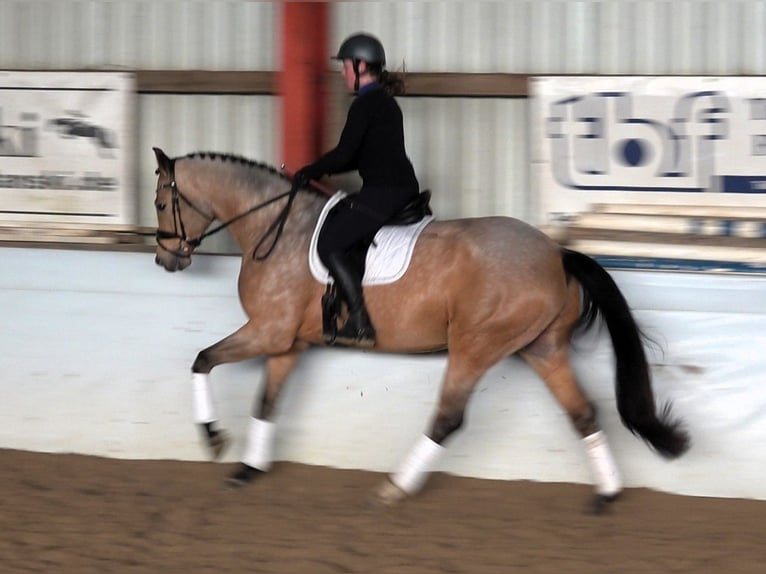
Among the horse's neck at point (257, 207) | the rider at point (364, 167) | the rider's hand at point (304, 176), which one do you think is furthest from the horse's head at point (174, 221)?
the rider at point (364, 167)

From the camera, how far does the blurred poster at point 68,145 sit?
761 cm

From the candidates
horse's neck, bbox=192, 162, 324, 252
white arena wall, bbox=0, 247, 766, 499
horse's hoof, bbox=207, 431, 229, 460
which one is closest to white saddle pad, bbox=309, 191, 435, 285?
horse's neck, bbox=192, 162, 324, 252

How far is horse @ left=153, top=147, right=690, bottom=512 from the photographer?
5832 mm

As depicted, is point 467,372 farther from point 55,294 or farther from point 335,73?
point 55,294

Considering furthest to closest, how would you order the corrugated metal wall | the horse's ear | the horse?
1. the corrugated metal wall
2. the horse's ear
3. the horse

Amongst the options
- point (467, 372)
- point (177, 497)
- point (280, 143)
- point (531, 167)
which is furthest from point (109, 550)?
point (531, 167)

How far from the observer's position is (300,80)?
6863 mm

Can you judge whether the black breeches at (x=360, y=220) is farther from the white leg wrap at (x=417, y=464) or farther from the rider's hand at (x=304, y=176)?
the white leg wrap at (x=417, y=464)

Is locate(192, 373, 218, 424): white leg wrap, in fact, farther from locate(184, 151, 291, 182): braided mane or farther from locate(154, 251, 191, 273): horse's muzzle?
locate(184, 151, 291, 182): braided mane

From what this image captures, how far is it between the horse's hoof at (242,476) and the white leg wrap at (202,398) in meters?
0.35

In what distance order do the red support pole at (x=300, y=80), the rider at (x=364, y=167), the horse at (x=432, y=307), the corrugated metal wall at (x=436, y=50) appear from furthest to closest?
the corrugated metal wall at (x=436, y=50) < the red support pole at (x=300, y=80) < the rider at (x=364, y=167) < the horse at (x=432, y=307)

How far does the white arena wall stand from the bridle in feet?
1.22

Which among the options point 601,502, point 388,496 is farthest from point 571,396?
point 388,496

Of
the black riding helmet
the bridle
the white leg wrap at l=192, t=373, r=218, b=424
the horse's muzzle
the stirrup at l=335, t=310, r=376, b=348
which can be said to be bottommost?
the white leg wrap at l=192, t=373, r=218, b=424
